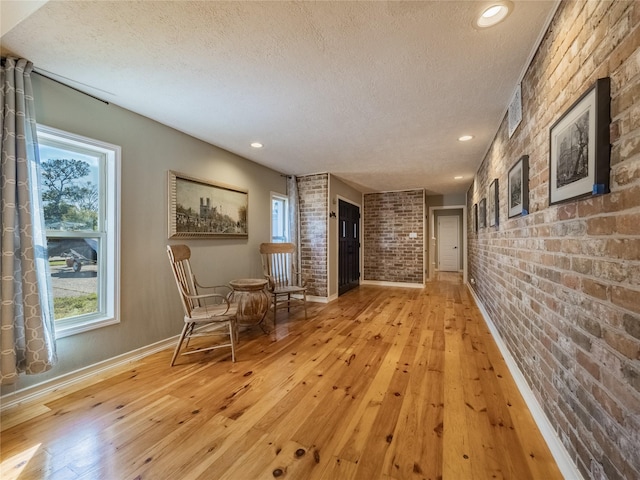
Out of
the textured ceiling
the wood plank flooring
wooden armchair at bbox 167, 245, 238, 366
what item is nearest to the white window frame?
the textured ceiling

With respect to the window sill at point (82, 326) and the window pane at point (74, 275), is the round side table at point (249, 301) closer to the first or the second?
the window sill at point (82, 326)

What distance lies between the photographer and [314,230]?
479cm

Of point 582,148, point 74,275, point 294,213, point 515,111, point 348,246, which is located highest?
point 515,111

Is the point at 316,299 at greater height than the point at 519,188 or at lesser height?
lesser

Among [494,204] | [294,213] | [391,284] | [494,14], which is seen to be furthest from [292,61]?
[391,284]

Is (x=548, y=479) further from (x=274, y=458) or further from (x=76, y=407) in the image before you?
(x=76, y=407)

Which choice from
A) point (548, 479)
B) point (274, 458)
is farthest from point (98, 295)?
point (548, 479)

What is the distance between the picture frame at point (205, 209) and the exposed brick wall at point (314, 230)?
1312mm

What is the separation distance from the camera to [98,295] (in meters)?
2.29

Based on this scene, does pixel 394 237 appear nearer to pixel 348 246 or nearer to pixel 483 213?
pixel 348 246

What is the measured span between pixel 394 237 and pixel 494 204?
3596 millimetres

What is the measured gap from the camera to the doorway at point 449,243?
28.5 ft

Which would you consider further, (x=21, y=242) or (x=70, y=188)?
(x=70, y=188)

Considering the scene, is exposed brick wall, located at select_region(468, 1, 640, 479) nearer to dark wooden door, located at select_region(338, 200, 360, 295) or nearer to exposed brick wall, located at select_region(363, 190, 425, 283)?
dark wooden door, located at select_region(338, 200, 360, 295)
